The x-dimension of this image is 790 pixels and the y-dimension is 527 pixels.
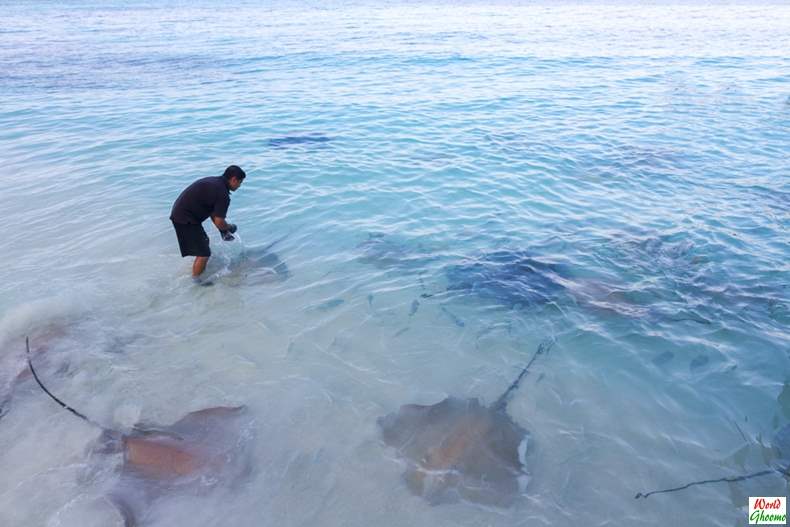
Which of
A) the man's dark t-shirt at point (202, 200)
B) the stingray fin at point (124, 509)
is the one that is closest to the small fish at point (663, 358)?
the stingray fin at point (124, 509)

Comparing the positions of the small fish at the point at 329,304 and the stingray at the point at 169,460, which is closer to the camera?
the stingray at the point at 169,460

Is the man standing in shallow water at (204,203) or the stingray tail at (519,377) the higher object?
the man standing in shallow water at (204,203)

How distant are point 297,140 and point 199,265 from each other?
800 centimetres

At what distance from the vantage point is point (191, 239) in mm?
7898

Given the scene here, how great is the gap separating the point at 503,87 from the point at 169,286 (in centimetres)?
1780

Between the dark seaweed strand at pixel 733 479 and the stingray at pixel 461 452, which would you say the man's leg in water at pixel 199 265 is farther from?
the dark seaweed strand at pixel 733 479

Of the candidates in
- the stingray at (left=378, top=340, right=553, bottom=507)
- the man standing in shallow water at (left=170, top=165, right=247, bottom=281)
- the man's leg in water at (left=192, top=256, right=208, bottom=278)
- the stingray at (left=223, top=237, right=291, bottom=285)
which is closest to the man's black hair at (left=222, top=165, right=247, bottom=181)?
the man standing in shallow water at (left=170, top=165, right=247, bottom=281)

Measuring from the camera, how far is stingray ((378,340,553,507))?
185 inches

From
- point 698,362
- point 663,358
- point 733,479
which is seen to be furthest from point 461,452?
point 698,362

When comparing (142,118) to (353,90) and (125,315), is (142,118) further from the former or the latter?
(125,315)

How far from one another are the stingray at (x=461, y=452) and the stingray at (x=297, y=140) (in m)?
11.3

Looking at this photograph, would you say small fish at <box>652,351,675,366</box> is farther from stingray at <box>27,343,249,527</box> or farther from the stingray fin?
the stingray fin

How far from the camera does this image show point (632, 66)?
83.0ft

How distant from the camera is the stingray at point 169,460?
464 cm
